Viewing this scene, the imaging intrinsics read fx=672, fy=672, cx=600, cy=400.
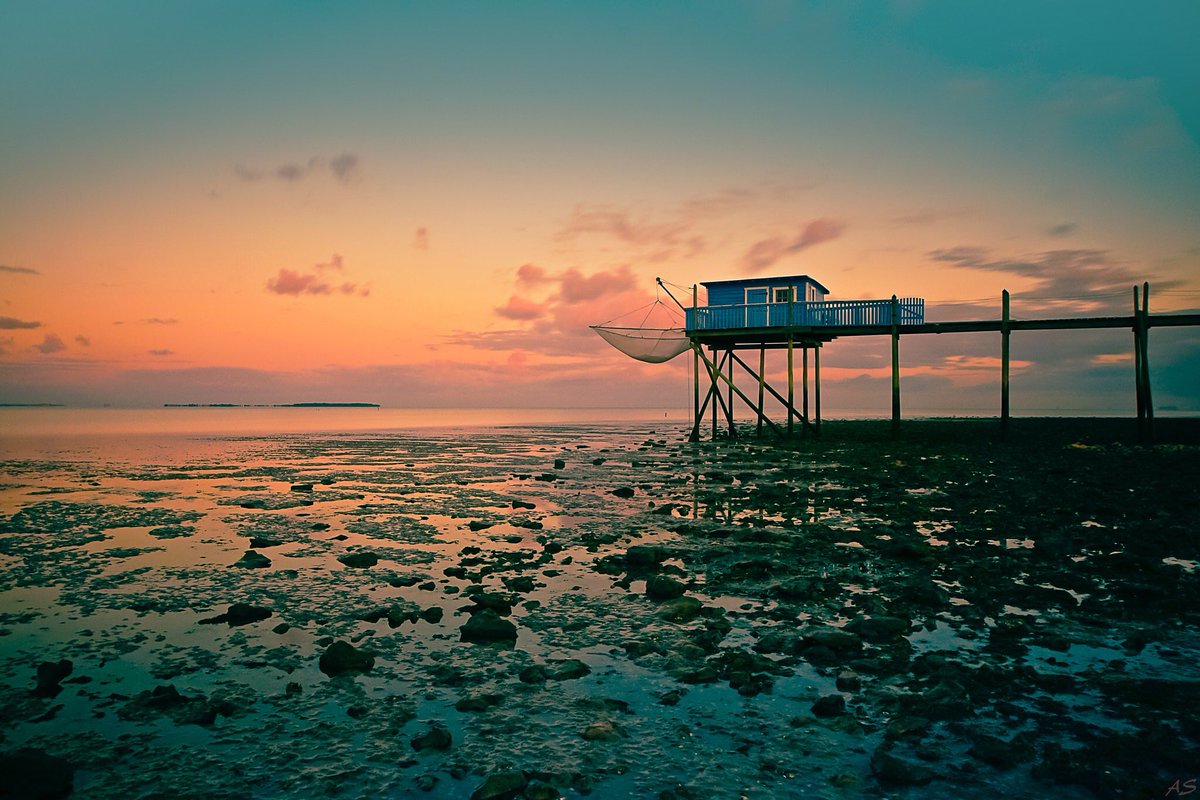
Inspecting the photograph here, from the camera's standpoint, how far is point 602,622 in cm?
853

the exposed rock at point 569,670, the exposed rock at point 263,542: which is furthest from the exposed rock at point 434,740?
the exposed rock at point 263,542

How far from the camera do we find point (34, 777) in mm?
4695

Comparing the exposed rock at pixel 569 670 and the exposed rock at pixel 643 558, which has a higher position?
the exposed rock at pixel 643 558

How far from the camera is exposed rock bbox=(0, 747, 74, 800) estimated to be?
4.61m

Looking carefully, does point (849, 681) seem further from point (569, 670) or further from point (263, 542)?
point (263, 542)

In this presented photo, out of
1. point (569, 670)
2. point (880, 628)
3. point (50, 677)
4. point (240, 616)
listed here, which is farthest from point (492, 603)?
point (880, 628)

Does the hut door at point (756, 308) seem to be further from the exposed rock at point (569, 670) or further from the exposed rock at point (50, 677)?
the exposed rock at point (50, 677)

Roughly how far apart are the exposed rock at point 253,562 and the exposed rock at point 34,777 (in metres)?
7.09

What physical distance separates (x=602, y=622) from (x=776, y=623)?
215 cm

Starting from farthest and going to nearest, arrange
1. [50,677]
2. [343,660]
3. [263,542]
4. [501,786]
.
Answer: [263,542]
[343,660]
[50,677]
[501,786]

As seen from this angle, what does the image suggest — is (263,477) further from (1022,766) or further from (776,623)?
(1022,766)

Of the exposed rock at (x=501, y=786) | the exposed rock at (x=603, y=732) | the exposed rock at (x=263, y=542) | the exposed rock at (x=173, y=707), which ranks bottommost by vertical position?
the exposed rock at (x=263, y=542)

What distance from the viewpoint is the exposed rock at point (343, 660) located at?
7062 millimetres

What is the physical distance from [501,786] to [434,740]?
39.4 inches
